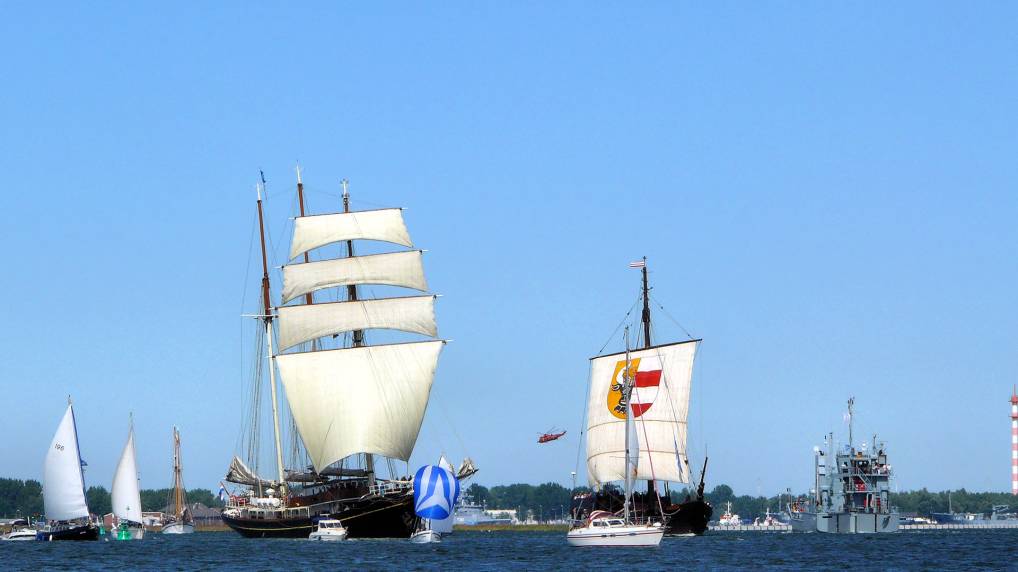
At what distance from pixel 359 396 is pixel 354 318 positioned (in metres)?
6.73

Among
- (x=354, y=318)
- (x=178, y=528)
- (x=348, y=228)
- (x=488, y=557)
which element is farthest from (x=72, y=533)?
(x=178, y=528)

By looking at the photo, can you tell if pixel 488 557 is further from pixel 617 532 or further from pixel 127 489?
pixel 127 489

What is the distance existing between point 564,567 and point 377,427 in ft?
141

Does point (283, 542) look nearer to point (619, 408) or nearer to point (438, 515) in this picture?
point (438, 515)

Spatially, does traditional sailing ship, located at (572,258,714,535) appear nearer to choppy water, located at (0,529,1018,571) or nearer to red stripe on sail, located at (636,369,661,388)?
red stripe on sail, located at (636,369,661,388)

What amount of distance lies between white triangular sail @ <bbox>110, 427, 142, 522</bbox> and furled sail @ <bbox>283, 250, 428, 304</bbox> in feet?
74.6

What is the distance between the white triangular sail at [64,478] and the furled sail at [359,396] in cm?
1827

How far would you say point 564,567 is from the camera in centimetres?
8131

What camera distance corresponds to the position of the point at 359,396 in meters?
123

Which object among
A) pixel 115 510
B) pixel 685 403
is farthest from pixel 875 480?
pixel 115 510

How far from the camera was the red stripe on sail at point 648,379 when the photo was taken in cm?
12825

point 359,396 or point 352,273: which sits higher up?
point 352,273

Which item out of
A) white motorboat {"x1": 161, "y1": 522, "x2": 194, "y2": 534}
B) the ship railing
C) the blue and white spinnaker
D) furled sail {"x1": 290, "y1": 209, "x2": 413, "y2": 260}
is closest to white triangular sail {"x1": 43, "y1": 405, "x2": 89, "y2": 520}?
the ship railing

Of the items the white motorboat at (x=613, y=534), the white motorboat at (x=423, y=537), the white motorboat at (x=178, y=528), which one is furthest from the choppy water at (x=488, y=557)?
the white motorboat at (x=178, y=528)
